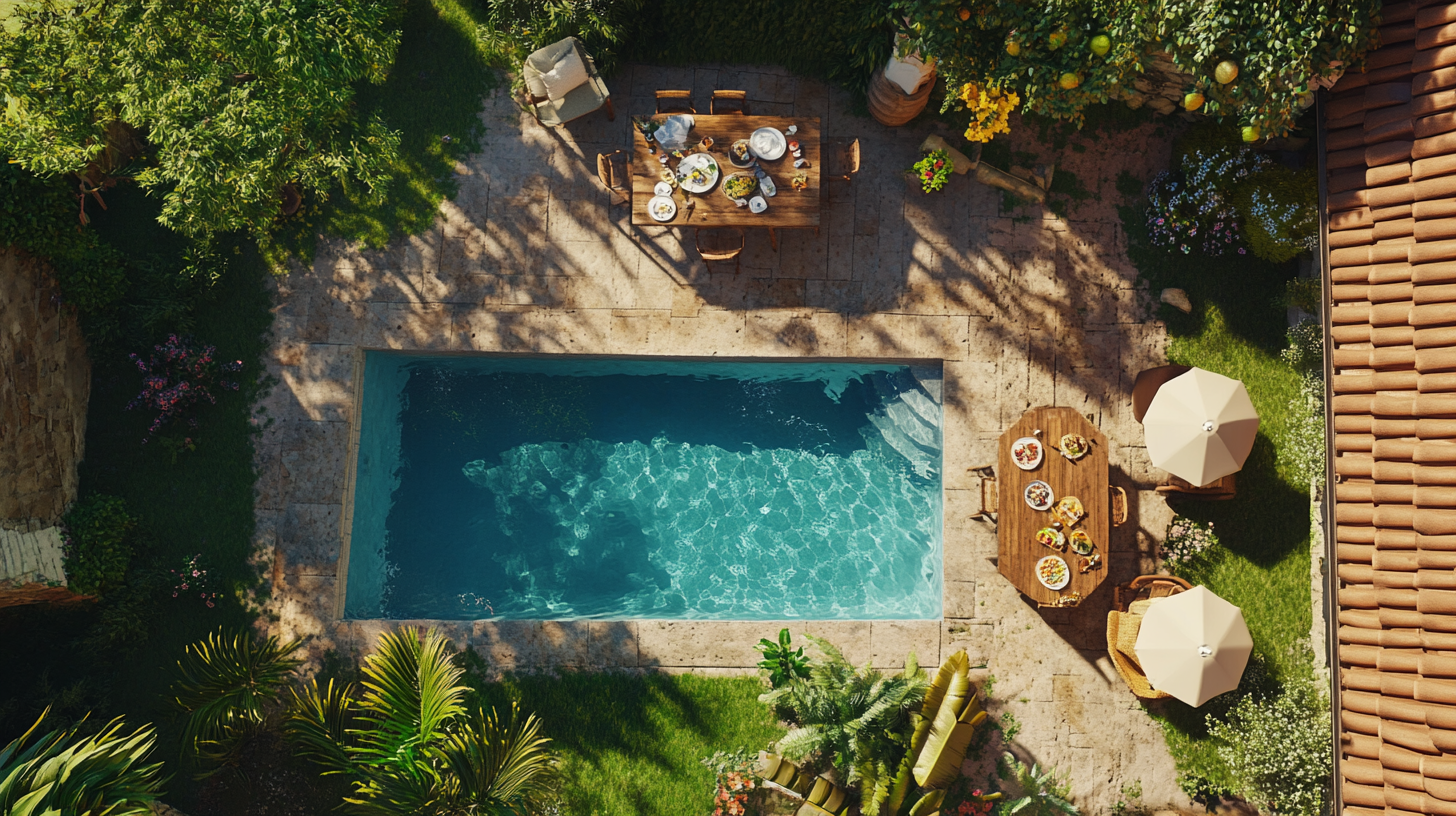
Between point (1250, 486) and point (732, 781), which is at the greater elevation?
point (1250, 486)

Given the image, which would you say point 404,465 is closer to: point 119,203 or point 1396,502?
point 119,203

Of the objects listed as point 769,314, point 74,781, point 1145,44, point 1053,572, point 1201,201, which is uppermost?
point 1145,44

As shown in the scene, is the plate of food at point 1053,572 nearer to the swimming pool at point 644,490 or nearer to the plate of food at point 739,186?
the swimming pool at point 644,490

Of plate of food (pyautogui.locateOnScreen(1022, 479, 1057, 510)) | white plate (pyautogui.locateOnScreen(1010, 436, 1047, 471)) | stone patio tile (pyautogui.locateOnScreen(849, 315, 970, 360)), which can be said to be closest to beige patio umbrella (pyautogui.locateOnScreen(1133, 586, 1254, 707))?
plate of food (pyautogui.locateOnScreen(1022, 479, 1057, 510))

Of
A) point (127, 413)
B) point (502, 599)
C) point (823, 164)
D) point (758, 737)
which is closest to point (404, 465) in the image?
point (502, 599)

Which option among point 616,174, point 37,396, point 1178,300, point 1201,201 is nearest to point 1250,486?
point 1178,300

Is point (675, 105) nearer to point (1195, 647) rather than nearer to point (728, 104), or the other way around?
point (728, 104)
